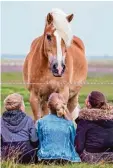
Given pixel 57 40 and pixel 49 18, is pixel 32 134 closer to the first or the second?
pixel 57 40

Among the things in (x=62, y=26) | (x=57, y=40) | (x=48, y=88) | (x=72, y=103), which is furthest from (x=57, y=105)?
(x=72, y=103)

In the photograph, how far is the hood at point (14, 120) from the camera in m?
6.36

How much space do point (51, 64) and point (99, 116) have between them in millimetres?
2066

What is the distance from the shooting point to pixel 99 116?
251 inches

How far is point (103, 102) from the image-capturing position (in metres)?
6.47

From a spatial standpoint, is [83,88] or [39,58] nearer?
[39,58]

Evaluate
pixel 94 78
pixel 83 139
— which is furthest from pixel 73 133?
pixel 94 78

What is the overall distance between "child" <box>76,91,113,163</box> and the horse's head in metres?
1.71

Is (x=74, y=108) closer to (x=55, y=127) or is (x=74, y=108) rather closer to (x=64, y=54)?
(x=64, y=54)

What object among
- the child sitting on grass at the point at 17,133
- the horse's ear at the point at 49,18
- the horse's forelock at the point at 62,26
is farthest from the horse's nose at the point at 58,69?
the child sitting on grass at the point at 17,133

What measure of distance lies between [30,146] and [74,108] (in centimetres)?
391

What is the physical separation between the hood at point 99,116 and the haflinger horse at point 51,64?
1787 millimetres

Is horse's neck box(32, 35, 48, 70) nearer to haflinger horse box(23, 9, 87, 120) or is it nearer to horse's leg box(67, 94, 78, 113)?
haflinger horse box(23, 9, 87, 120)

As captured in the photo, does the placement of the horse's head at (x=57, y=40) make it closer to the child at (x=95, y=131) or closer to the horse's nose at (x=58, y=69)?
the horse's nose at (x=58, y=69)
